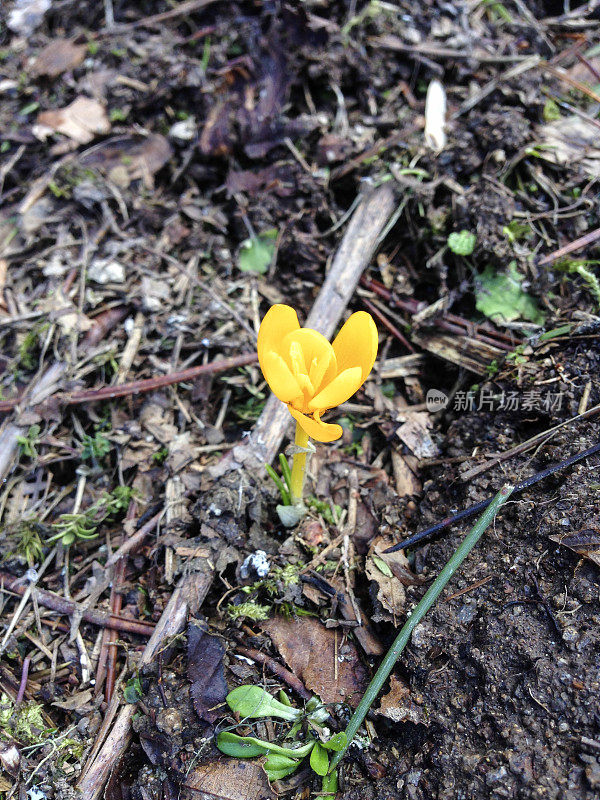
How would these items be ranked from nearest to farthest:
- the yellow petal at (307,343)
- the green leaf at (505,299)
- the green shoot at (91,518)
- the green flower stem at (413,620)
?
1. the green flower stem at (413,620)
2. the yellow petal at (307,343)
3. the green shoot at (91,518)
4. the green leaf at (505,299)

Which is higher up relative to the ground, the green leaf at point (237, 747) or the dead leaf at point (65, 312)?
the dead leaf at point (65, 312)

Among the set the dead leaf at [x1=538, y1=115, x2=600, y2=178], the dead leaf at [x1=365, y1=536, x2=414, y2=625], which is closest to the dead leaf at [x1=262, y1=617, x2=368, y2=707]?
the dead leaf at [x1=365, y1=536, x2=414, y2=625]

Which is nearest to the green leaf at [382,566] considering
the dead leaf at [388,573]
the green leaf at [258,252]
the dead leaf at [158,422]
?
the dead leaf at [388,573]

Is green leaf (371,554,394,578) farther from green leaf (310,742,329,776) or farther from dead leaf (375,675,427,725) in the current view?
green leaf (310,742,329,776)

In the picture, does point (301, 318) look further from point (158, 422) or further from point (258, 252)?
point (158, 422)

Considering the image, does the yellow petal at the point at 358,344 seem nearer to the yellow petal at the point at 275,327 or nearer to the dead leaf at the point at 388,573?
the yellow petal at the point at 275,327

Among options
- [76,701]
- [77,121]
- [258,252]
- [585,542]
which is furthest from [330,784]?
[77,121]

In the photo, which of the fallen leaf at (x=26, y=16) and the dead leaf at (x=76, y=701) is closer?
the dead leaf at (x=76, y=701)
